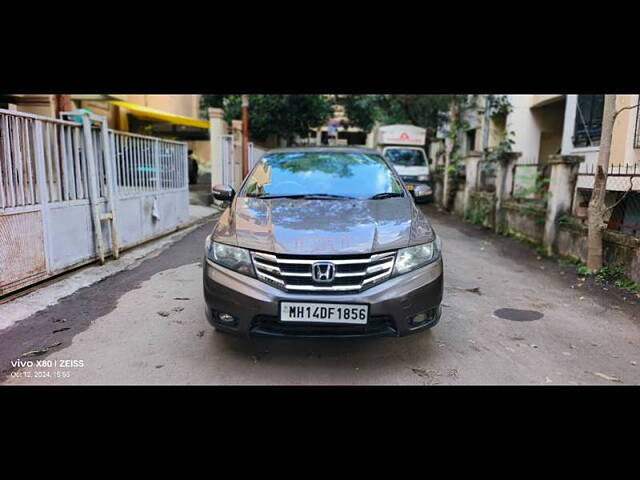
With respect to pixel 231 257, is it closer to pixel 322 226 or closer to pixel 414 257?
pixel 322 226

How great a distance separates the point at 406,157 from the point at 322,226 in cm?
1371

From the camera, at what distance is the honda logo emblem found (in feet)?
10.3

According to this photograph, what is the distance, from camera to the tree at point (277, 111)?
62.3 feet

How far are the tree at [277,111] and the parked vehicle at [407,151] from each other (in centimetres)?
348

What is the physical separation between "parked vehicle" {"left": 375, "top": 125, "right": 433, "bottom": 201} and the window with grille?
4929mm

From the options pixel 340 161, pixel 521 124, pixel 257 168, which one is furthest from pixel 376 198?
pixel 521 124

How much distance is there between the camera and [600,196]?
19.9ft

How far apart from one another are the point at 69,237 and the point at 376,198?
389 cm

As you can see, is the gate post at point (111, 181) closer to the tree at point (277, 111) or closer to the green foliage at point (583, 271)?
the green foliage at point (583, 271)

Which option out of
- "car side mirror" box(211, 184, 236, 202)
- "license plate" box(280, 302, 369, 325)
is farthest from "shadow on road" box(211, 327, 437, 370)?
"car side mirror" box(211, 184, 236, 202)
